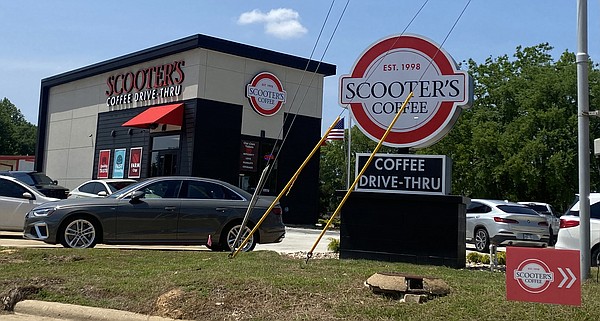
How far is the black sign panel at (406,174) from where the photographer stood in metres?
11.1

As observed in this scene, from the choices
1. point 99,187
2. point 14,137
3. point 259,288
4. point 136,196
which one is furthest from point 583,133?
point 14,137

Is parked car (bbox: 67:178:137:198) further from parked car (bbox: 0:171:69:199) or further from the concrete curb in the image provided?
the concrete curb

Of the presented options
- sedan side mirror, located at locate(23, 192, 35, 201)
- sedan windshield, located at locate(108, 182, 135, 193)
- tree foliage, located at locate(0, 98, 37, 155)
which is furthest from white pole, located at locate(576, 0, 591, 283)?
tree foliage, located at locate(0, 98, 37, 155)

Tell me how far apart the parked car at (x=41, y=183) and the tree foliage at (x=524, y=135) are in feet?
80.8

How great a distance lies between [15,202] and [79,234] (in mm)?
4417

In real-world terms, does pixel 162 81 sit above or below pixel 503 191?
above

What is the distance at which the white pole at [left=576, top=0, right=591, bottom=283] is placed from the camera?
912 cm

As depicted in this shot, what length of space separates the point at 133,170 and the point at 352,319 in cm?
2705

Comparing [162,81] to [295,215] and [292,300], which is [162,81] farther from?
[292,300]

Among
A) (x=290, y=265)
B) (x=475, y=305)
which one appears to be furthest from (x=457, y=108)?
(x=475, y=305)

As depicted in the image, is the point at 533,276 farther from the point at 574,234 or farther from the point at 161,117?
the point at 161,117

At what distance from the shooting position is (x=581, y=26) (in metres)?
9.50

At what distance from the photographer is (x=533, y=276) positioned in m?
6.45

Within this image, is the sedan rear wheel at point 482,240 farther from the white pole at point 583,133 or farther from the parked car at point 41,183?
the parked car at point 41,183
